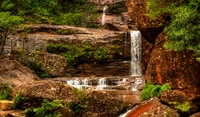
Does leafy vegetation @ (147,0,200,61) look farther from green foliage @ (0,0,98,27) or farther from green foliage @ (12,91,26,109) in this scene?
green foliage @ (0,0,98,27)

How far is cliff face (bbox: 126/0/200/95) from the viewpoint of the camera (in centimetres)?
1282

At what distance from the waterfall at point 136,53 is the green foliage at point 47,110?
13508 millimetres

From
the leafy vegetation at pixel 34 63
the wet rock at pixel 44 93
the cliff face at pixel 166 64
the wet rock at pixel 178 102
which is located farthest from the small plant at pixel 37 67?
the wet rock at pixel 178 102

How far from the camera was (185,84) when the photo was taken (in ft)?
42.8

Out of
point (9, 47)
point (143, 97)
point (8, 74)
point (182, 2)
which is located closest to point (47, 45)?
point (9, 47)

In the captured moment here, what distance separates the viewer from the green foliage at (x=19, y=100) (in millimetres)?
11727

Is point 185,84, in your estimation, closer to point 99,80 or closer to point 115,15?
point 99,80

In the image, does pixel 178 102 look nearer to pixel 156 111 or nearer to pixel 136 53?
pixel 156 111

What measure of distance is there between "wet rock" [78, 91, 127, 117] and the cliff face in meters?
2.63

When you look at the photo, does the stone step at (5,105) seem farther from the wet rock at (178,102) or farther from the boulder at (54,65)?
the boulder at (54,65)

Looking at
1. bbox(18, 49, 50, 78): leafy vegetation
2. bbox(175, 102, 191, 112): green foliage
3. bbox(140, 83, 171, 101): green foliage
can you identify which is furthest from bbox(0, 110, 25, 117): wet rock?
bbox(18, 49, 50, 78): leafy vegetation

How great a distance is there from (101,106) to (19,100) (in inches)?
133

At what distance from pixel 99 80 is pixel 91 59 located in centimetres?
471

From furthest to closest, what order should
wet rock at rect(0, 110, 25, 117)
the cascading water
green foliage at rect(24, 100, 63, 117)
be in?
1. the cascading water
2. green foliage at rect(24, 100, 63, 117)
3. wet rock at rect(0, 110, 25, 117)
